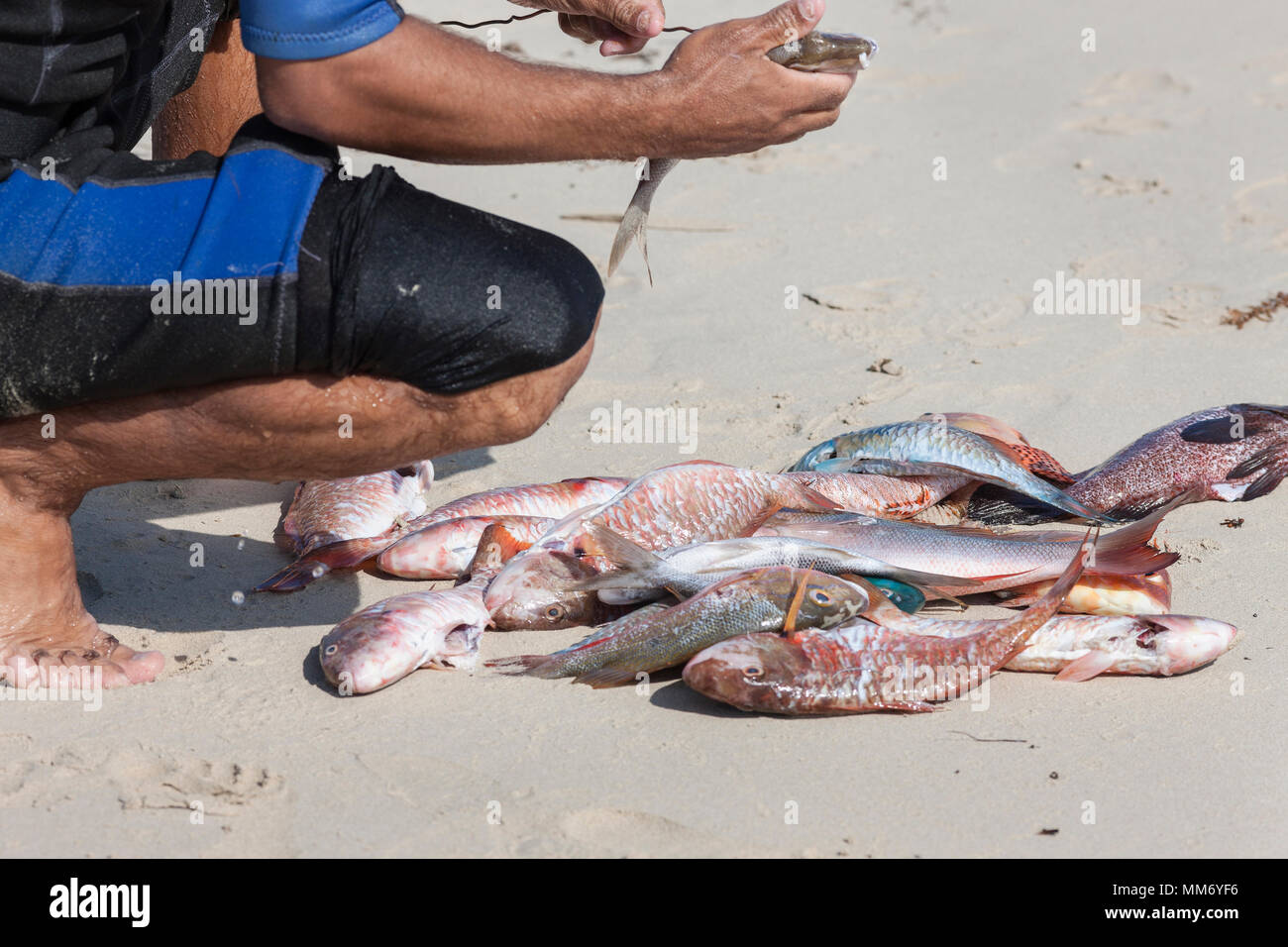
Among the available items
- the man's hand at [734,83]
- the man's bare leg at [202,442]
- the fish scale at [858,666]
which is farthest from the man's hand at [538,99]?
the fish scale at [858,666]

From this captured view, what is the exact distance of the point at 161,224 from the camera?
2607mm

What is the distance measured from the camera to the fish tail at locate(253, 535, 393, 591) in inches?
135

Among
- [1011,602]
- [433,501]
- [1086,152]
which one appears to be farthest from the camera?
[1086,152]

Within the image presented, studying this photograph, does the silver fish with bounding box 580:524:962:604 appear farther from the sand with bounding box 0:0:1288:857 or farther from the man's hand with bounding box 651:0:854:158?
the man's hand with bounding box 651:0:854:158

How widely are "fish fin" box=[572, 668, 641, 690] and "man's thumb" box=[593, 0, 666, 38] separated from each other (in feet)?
4.58

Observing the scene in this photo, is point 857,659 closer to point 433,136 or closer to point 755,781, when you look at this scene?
point 755,781

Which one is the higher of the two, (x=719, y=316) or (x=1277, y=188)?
(x=1277, y=188)

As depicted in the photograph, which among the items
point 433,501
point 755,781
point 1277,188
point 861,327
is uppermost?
point 1277,188

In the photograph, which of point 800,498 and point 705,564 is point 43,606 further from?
point 800,498

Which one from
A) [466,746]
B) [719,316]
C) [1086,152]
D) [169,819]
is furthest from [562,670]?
[1086,152]

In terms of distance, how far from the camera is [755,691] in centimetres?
281

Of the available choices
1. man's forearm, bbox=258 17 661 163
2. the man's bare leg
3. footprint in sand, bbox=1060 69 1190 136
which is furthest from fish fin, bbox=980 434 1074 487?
footprint in sand, bbox=1060 69 1190 136

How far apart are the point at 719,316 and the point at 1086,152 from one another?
8.08 ft

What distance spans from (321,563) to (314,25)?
4.95 feet
